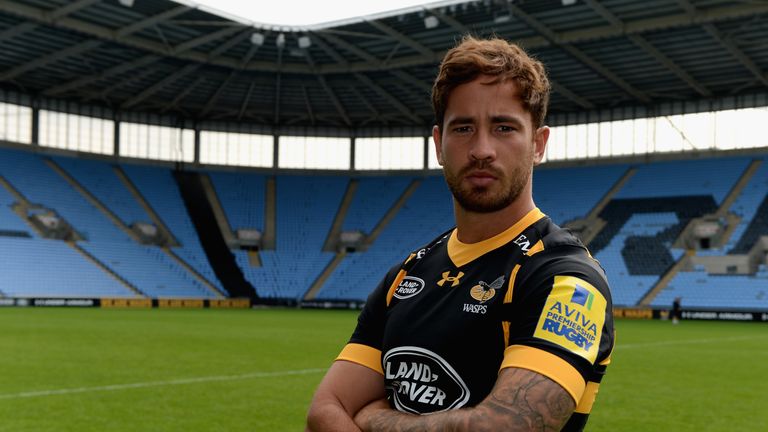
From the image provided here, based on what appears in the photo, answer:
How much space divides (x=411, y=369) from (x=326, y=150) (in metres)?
56.5

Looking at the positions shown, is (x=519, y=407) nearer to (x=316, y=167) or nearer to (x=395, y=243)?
(x=395, y=243)

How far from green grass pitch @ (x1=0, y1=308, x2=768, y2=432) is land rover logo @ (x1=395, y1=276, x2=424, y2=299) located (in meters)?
6.50

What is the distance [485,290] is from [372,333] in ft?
2.25

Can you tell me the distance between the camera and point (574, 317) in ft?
7.52

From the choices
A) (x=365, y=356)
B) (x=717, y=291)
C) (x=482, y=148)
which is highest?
(x=482, y=148)

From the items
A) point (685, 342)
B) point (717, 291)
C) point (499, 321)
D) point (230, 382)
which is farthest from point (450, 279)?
point (717, 291)

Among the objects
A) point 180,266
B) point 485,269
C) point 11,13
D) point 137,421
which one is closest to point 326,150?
point 180,266

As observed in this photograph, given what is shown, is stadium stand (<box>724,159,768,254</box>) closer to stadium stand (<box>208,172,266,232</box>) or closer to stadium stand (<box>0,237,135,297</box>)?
stadium stand (<box>208,172,266,232</box>)

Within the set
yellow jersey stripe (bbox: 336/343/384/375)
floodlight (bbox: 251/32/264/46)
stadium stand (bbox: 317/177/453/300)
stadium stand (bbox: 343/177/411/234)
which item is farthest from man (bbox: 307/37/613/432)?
stadium stand (bbox: 343/177/411/234)

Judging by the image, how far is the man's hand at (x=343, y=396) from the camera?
112 inches

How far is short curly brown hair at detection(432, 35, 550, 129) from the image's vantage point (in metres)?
2.54

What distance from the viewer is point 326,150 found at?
58.7m

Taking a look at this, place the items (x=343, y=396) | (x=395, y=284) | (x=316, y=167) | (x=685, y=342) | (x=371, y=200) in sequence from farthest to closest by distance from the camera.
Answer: (x=316, y=167), (x=371, y=200), (x=685, y=342), (x=395, y=284), (x=343, y=396)

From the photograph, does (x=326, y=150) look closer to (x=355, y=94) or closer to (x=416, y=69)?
(x=355, y=94)
